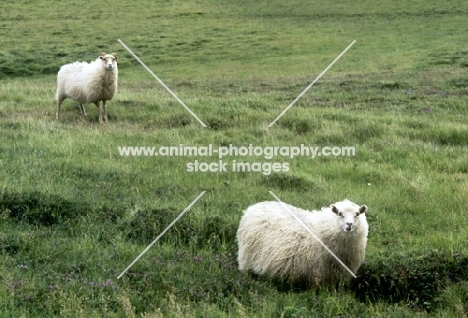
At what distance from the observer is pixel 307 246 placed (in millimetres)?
6422

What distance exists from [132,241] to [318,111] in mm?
9167

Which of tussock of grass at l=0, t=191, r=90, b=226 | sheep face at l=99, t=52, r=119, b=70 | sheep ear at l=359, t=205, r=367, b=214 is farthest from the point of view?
sheep face at l=99, t=52, r=119, b=70

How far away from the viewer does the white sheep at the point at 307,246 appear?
6219 mm

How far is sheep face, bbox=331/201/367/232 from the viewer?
599 cm

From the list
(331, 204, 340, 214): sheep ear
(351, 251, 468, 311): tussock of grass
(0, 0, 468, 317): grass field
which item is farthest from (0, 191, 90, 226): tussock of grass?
(351, 251, 468, 311): tussock of grass

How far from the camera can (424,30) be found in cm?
4084

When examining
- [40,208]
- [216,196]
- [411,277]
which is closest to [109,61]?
[216,196]

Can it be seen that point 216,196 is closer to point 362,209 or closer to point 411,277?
point 362,209

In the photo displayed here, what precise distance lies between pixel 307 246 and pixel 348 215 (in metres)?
0.70

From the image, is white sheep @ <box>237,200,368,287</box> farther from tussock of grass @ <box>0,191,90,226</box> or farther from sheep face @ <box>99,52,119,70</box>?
sheep face @ <box>99,52,119,70</box>

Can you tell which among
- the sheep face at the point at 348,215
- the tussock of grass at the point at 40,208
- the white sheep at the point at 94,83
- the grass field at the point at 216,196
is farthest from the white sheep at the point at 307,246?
the white sheep at the point at 94,83

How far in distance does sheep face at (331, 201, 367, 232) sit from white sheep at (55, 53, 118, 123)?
399 inches

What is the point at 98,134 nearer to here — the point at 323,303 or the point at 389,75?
the point at 323,303

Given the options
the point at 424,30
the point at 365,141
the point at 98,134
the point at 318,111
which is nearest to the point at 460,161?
the point at 365,141
